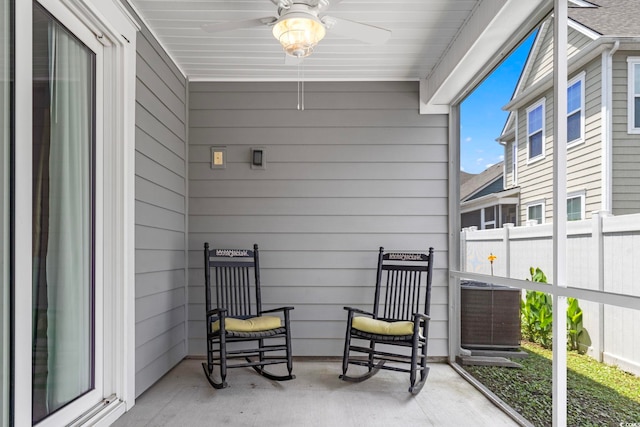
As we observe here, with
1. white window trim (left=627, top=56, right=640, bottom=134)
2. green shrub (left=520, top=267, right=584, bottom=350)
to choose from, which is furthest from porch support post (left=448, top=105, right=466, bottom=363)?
white window trim (left=627, top=56, right=640, bottom=134)

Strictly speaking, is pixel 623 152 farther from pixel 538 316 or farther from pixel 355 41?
pixel 355 41

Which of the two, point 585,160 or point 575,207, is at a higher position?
point 585,160

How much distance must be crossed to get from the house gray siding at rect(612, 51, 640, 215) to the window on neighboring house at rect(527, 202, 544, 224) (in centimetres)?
62

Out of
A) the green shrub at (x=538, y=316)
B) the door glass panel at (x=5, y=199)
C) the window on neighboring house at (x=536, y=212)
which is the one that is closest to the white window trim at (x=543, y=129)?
the window on neighboring house at (x=536, y=212)

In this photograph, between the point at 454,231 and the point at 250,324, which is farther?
the point at 454,231

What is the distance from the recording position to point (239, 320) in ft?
10.9

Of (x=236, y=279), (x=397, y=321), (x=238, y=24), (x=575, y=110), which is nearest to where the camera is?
(x=575, y=110)

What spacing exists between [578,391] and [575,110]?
1.36 meters

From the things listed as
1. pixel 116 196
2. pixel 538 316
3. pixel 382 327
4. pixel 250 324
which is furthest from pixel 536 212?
pixel 116 196

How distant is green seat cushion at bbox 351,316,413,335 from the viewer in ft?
10.5

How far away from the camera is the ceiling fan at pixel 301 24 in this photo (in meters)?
2.26

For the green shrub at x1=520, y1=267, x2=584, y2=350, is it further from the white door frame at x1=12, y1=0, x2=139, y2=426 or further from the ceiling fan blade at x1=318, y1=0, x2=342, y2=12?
the white door frame at x1=12, y1=0, x2=139, y2=426

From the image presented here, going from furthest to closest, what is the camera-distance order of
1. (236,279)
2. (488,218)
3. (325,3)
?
(236,279) → (488,218) → (325,3)

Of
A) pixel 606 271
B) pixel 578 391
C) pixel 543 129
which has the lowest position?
pixel 578 391
